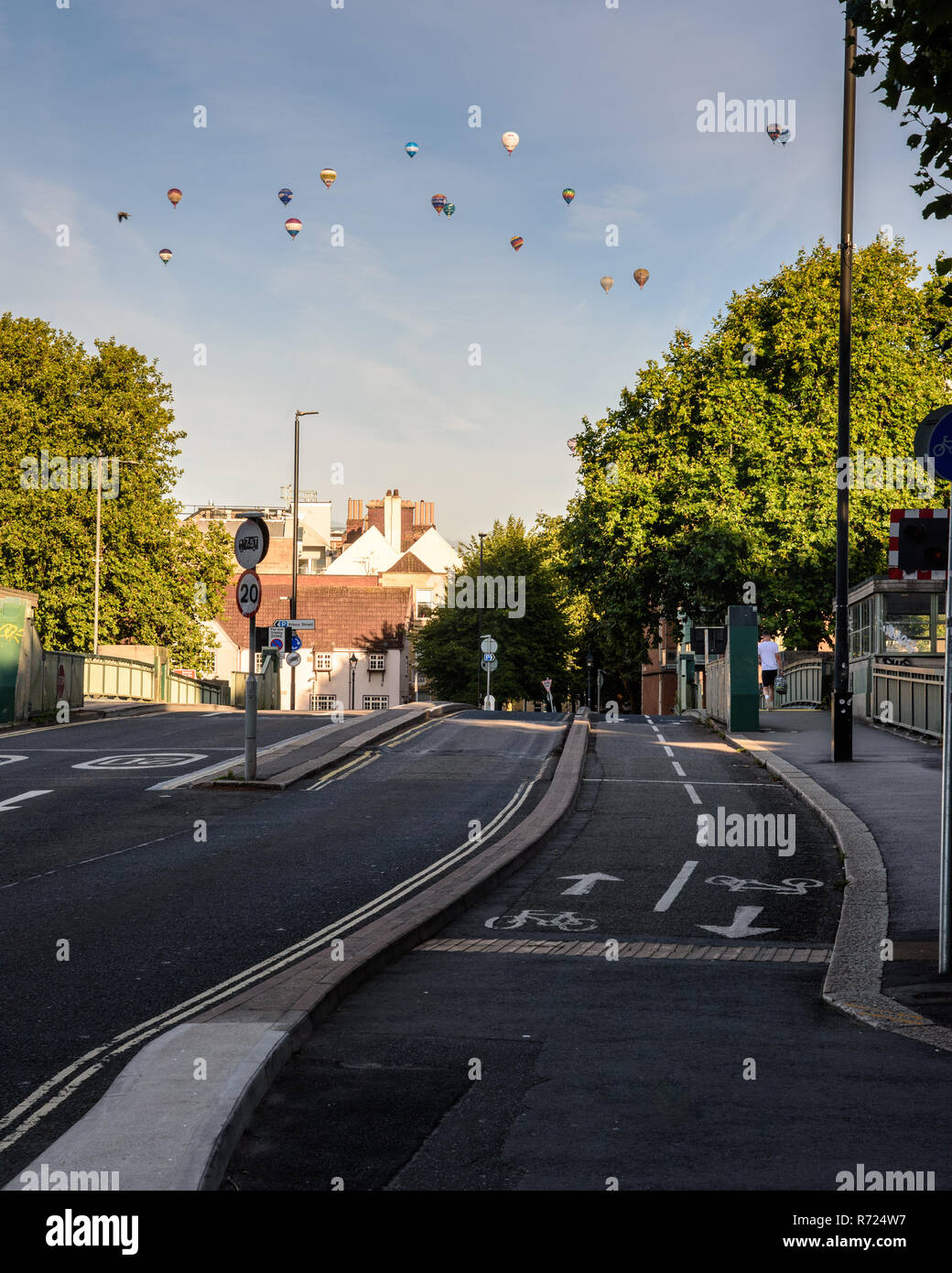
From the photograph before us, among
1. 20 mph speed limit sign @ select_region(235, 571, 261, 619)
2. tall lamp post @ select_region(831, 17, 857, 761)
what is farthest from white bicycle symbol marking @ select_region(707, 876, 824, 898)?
tall lamp post @ select_region(831, 17, 857, 761)

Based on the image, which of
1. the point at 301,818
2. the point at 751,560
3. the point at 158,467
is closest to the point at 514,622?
the point at 158,467

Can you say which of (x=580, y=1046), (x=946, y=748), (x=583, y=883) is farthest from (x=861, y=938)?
(x=580, y=1046)

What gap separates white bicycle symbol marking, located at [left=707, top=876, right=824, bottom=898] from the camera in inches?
458

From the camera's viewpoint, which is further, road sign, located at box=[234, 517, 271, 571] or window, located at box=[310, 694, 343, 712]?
window, located at box=[310, 694, 343, 712]

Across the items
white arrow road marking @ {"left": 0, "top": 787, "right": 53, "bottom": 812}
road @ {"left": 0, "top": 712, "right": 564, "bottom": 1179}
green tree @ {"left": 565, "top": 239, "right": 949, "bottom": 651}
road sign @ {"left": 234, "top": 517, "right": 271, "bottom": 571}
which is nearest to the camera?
road @ {"left": 0, "top": 712, "right": 564, "bottom": 1179}

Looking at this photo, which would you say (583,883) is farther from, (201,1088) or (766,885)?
(201,1088)

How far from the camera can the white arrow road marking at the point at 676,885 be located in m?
11.0

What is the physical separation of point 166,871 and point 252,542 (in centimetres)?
661

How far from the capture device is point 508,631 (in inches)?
3002

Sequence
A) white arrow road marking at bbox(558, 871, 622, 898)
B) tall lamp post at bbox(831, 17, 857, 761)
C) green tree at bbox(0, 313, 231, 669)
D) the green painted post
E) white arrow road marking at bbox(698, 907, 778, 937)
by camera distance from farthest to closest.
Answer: green tree at bbox(0, 313, 231, 669), the green painted post, tall lamp post at bbox(831, 17, 857, 761), white arrow road marking at bbox(558, 871, 622, 898), white arrow road marking at bbox(698, 907, 778, 937)

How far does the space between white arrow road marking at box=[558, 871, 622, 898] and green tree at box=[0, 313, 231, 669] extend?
1594 inches

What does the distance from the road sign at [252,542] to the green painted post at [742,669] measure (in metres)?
11.7

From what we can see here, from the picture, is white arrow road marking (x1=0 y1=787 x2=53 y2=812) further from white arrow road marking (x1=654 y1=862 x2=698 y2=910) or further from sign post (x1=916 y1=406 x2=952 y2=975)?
sign post (x1=916 y1=406 x2=952 y2=975)
